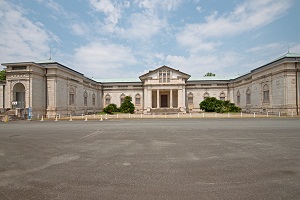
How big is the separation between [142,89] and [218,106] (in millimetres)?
22884

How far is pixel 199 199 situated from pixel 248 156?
4.03 m

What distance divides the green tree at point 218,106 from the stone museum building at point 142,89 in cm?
414

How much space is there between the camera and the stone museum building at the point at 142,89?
30.0 meters

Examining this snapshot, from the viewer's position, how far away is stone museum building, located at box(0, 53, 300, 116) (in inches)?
1182

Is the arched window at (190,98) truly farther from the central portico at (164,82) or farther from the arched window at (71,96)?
the arched window at (71,96)

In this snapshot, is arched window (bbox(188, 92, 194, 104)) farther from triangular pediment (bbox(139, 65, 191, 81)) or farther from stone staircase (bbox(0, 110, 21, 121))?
stone staircase (bbox(0, 110, 21, 121))

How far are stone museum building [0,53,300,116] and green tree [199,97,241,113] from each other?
13.6 ft

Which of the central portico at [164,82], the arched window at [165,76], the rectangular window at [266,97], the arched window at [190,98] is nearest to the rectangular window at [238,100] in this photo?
the rectangular window at [266,97]

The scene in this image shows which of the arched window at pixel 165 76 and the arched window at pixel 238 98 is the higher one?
the arched window at pixel 165 76

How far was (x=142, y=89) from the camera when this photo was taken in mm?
54625

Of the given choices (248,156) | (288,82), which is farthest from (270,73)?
(248,156)

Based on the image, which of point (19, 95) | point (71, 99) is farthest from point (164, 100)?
point (19, 95)

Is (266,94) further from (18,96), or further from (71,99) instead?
(18,96)

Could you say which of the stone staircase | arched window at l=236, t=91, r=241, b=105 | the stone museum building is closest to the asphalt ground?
the stone staircase
